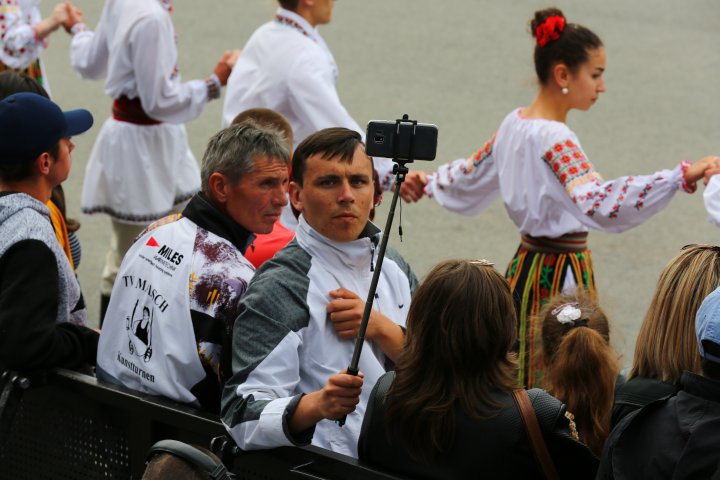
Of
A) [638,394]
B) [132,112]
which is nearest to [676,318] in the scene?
[638,394]

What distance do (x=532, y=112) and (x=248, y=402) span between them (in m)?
2.54

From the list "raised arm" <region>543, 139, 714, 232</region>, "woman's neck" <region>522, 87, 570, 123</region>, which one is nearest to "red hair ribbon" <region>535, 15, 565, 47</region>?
"woman's neck" <region>522, 87, 570, 123</region>

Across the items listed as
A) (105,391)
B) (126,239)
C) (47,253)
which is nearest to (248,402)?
(105,391)

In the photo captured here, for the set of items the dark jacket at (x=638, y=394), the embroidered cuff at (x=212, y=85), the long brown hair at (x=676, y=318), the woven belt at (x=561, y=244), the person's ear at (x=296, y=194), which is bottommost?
the dark jacket at (x=638, y=394)

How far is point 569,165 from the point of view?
4.68 meters

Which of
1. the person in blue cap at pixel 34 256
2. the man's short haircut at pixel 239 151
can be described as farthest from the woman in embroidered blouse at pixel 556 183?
the person in blue cap at pixel 34 256

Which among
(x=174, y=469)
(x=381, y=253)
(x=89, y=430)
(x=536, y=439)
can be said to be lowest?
(x=89, y=430)

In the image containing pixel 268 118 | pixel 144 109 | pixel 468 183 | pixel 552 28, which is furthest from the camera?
pixel 144 109

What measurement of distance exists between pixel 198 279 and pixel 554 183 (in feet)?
6.77

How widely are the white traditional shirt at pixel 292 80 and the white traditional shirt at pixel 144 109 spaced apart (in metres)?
0.52

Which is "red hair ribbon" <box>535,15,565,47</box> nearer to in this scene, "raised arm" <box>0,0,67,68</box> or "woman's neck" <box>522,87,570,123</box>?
"woman's neck" <box>522,87,570,123</box>

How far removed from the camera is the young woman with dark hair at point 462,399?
2.63 m

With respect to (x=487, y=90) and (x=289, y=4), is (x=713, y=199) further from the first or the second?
(x=487, y=90)

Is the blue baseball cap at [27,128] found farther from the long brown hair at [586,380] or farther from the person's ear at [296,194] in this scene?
the long brown hair at [586,380]
